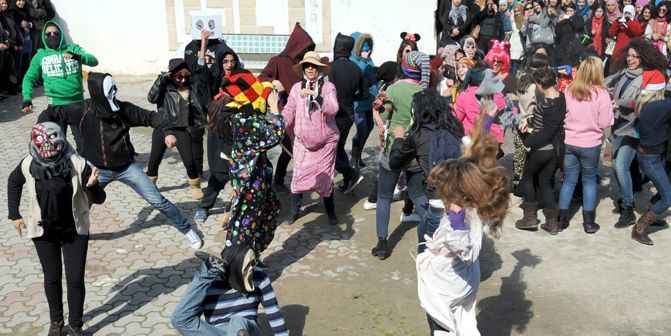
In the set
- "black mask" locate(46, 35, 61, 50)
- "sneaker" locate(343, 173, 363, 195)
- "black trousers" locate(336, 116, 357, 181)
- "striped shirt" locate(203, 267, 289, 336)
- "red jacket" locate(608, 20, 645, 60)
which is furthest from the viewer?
"red jacket" locate(608, 20, 645, 60)

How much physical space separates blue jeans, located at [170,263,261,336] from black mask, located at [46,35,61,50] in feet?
16.9

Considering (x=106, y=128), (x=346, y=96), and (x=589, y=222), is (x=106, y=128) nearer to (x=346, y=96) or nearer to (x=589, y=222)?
(x=346, y=96)

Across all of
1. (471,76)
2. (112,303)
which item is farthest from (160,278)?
(471,76)

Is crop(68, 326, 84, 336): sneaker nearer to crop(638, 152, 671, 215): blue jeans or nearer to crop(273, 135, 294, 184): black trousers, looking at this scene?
crop(273, 135, 294, 184): black trousers

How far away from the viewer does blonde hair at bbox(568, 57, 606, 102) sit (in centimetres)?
712

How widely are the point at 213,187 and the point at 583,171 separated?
157 inches

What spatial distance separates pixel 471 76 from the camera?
7.89 m

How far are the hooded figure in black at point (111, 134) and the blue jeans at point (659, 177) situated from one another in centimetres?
479

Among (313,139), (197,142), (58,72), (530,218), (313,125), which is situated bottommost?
(530,218)

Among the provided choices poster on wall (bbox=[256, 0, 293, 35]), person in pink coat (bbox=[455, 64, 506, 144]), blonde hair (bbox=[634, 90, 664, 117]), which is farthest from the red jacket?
poster on wall (bbox=[256, 0, 293, 35])

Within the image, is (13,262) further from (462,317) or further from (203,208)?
(462,317)

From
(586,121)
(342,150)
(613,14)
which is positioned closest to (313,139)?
(342,150)

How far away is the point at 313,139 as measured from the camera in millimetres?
7383

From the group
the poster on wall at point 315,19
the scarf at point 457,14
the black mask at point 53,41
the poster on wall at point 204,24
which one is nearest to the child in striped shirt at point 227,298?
the black mask at point 53,41
